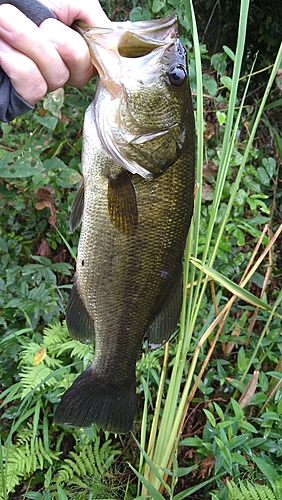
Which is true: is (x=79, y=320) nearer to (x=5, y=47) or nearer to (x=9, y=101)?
(x=9, y=101)

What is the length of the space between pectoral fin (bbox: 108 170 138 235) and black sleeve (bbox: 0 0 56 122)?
0.26 meters

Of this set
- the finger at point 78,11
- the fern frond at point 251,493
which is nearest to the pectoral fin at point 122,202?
the finger at point 78,11

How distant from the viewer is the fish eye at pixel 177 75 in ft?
3.45

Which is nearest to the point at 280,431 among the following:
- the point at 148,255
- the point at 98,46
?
the point at 148,255

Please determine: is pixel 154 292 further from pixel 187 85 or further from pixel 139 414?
pixel 139 414

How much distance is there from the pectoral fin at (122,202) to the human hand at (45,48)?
0.86 ft

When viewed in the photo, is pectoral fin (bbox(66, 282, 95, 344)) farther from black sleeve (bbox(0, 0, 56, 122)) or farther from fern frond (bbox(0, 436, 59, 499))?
fern frond (bbox(0, 436, 59, 499))

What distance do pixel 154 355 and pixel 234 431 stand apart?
455 millimetres

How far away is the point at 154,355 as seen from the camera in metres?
1.87

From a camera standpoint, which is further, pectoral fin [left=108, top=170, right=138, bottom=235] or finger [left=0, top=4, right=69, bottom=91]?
pectoral fin [left=108, top=170, right=138, bottom=235]

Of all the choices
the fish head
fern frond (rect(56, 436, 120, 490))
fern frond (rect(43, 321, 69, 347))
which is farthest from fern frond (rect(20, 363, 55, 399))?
the fish head

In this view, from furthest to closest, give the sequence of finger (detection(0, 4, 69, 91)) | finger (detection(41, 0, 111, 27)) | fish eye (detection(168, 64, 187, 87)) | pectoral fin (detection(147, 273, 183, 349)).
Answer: pectoral fin (detection(147, 273, 183, 349)) → fish eye (detection(168, 64, 187, 87)) → finger (detection(41, 0, 111, 27)) → finger (detection(0, 4, 69, 91))

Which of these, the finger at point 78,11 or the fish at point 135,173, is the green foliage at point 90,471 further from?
the finger at point 78,11

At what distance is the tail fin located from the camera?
121 cm
